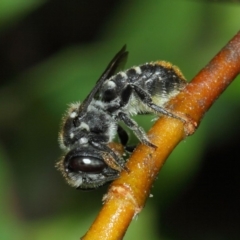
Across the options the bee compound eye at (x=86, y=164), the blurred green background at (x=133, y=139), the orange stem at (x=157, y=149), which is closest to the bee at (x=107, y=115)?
the bee compound eye at (x=86, y=164)

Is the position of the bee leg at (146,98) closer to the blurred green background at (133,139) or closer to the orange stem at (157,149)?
the orange stem at (157,149)

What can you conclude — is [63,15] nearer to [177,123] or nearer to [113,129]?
[113,129]

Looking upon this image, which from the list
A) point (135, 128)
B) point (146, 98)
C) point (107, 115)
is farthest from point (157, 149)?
point (107, 115)

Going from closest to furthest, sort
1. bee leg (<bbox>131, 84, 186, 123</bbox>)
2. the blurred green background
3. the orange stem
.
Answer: the orange stem, bee leg (<bbox>131, 84, 186, 123</bbox>), the blurred green background

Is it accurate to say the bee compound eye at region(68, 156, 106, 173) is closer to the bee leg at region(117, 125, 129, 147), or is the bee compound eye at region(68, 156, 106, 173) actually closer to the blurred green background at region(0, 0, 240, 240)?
the bee leg at region(117, 125, 129, 147)

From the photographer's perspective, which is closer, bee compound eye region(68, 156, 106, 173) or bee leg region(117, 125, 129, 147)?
bee compound eye region(68, 156, 106, 173)

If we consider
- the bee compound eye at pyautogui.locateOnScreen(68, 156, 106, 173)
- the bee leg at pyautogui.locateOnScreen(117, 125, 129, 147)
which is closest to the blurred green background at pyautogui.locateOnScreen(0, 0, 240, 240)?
the bee leg at pyautogui.locateOnScreen(117, 125, 129, 147)
